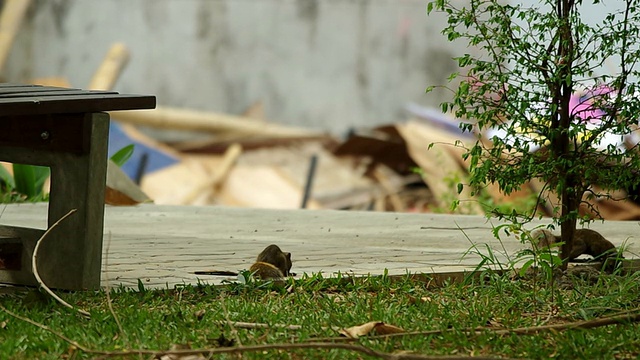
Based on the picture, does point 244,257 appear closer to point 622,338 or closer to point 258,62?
point 622,338

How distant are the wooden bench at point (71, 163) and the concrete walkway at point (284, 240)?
0.22 metres

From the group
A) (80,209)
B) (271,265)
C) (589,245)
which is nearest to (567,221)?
(589,245)

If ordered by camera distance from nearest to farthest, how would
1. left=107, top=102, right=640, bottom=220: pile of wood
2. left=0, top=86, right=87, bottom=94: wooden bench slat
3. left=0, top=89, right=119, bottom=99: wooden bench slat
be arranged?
left=0, top=89, right=119, bottom=99: wooden bench slat
left=0, top=86, right=87, bottom=94: wooden bench slat
left=107, top=102, right=640, bottom=220: pile of wood

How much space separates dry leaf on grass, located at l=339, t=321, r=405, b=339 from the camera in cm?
287

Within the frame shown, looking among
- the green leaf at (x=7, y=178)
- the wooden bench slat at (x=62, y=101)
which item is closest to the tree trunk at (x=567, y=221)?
the wooden bench slat at (x=62, y=101)

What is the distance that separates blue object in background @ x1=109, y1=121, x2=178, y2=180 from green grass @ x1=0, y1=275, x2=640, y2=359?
9.41m

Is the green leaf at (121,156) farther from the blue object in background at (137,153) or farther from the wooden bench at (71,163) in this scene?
the wooden bench at (71,163)

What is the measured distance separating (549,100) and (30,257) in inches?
80.0

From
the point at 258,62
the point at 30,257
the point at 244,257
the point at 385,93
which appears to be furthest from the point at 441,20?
the point at 30,257

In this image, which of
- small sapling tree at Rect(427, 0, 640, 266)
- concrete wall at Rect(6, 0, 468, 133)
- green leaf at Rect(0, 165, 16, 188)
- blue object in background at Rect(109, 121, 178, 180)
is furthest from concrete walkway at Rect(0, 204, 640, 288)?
concrete wall at Rect(6, 0, 468, 133)

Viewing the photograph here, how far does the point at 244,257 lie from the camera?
4.62 meters

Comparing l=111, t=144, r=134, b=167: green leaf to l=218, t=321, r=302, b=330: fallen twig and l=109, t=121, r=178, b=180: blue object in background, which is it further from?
l=218, t=321, r=302, b=330: fallen twig

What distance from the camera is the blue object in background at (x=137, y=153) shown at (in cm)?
1287

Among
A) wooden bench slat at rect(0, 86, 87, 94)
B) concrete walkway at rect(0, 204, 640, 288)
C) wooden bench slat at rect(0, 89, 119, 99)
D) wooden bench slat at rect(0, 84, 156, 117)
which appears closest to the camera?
wooden bench slat at rect(0, 84, 156, 117)
